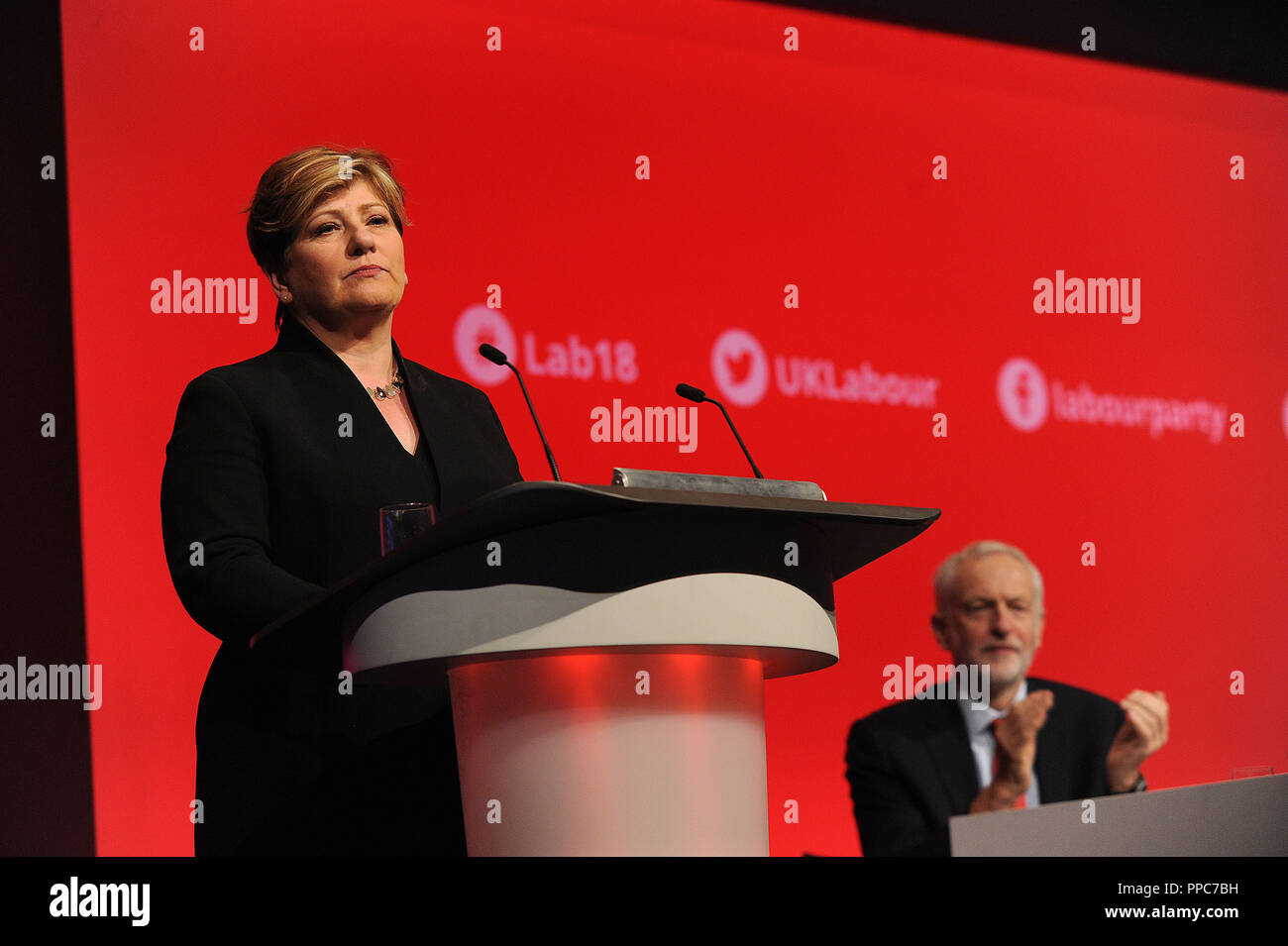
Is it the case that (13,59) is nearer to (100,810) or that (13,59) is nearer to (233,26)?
(233,26)

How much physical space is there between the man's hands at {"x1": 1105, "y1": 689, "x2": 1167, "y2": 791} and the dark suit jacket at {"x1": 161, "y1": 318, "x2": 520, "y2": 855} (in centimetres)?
201

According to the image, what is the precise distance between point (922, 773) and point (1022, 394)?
138 centimetres

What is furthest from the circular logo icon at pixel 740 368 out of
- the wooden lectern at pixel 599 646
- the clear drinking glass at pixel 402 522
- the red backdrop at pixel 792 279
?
the wooden lectern at pixel 599 646

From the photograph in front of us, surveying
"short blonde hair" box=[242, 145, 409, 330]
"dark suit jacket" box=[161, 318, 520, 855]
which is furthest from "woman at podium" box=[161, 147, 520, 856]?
"short blonde hair" box=[242, 145, 409, 330]

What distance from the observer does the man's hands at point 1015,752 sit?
290cm

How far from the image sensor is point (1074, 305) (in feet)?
12.8

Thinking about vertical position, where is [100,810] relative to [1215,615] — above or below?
below

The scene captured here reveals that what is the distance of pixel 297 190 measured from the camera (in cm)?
188

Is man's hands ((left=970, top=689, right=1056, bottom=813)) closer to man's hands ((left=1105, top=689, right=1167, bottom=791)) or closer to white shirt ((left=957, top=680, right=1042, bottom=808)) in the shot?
white shirt ((left=957, top=680, right=1042, bottom=808))

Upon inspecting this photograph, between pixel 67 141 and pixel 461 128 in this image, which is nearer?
pixel 67 141

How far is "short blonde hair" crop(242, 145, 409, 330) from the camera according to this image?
73.7 inches
